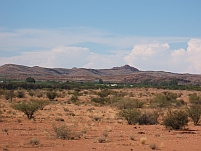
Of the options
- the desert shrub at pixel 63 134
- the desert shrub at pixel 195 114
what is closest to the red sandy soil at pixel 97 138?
the desert shrub at pixel 63 134

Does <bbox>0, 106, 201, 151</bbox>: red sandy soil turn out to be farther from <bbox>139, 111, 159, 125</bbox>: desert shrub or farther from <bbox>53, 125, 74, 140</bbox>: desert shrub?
<bbox>139, 111, 159, 125</bbox>: desert shrub

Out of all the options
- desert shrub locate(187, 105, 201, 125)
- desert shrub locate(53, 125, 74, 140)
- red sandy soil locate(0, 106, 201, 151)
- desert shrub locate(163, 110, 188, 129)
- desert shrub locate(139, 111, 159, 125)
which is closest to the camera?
red sandy soil locate(0, 106, 201, 151)

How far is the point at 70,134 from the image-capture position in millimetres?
24703

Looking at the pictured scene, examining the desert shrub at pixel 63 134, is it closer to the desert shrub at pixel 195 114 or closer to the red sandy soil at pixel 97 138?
the red sandy soil at pixel 97 138

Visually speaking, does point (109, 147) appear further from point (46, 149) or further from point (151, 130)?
point (151, 130)

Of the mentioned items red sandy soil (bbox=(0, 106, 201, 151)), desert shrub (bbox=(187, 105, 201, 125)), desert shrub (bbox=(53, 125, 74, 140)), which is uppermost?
desert shrub (bbox=(187, 105, 201, 125))

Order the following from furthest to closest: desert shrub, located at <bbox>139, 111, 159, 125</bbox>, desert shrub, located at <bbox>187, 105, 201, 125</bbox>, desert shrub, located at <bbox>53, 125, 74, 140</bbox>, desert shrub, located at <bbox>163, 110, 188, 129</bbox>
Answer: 1. desert shrub, located at <bbox>139, 111, 159, 125</bbox>
2. desert shrub, located at <bbox>187, 105, 201, 125</bbox>
3. desert shrub, located at <bbox>163, 110, 188, 129</bbox>
4. desert shrub, located at <bbox>53, 125, 74, 140</bbox>

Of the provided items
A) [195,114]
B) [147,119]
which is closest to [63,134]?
[147,119]

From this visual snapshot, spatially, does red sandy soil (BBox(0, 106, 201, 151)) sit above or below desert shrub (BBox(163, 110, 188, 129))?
below

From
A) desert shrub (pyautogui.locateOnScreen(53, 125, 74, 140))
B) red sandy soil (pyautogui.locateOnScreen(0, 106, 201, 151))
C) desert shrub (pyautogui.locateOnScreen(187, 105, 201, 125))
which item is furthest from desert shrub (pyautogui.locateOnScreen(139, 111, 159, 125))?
desert shrub (pyautogui.locateOnScreen(53, 125, 74, 140))

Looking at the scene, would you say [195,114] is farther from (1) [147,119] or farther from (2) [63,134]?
(2) [63,134]

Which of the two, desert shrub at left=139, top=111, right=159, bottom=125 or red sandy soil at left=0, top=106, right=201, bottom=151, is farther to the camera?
desert shrub at left=139, top=111, right=159, bottom=125

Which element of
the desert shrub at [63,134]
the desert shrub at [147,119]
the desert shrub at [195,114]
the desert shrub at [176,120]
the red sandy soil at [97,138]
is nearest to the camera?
the red sandy soil at [97,138]

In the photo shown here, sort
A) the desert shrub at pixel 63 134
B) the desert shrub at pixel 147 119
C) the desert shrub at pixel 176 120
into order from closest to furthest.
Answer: the desert shrub at pixel 63 134 → the desert shrub at pixel 176 120 → the desert shrub at pixel 147 119
